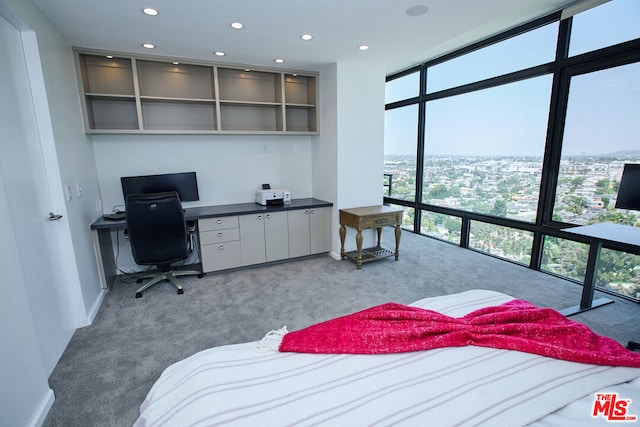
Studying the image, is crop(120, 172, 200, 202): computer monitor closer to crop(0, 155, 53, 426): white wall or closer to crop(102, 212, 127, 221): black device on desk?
crop(102, 212, 127, 221): black device on desk

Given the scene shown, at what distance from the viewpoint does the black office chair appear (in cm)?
282

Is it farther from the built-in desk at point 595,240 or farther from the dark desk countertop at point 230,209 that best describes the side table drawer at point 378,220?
the built-in desk at point 595,240

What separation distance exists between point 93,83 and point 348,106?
9.43 feet

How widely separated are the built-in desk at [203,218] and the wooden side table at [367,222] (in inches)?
11.2

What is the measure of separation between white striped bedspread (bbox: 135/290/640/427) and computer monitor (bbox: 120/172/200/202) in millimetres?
2796

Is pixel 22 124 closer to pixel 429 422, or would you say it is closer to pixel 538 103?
pixel 429 422

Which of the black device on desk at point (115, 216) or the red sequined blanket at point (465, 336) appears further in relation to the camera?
the black device on desk at point (115, 216)

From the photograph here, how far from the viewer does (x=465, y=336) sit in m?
1.22

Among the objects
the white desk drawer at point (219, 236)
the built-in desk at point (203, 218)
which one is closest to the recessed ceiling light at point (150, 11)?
the built-in desk at point (203, 218)

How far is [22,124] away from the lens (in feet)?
6.68

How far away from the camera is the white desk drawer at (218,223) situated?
135 inches

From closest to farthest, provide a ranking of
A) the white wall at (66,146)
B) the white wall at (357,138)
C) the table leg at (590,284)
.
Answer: the white wall at (66,146) → the table leg at (590,284) → the white wall at (357,138)

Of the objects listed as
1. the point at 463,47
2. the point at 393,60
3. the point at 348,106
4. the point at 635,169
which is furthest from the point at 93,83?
the point at 635,169

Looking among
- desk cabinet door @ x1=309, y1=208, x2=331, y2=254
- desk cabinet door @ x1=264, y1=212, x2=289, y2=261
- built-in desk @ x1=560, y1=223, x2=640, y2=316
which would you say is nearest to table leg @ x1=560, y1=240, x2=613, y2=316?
built-in desk @ x1=560, y1=223, x2=640, y2=316
